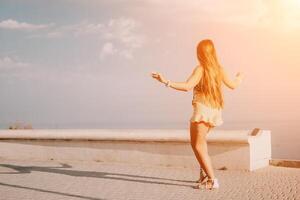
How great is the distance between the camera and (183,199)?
7.10 metres

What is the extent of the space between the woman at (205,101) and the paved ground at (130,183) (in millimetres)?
467

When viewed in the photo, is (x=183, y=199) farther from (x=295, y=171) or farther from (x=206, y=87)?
(x=295, y=171)

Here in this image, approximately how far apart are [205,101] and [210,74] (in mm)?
422

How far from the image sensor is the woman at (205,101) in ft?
25.5

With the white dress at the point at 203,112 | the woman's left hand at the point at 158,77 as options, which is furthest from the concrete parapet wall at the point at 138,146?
the woman's left hand at the point at 158,77

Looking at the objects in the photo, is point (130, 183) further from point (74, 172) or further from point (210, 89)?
point (210, 89)

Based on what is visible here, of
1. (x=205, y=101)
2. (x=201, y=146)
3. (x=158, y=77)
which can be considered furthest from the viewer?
(x=205, y=101)

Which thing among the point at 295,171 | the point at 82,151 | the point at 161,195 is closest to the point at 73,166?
the point at 82,151

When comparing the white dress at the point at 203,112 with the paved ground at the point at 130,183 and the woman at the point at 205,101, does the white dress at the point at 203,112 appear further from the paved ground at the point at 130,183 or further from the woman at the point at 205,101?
the paved ground at the point at 130,183

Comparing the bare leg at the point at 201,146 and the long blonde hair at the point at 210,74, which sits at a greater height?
the long blonde hair at the point at 210,74

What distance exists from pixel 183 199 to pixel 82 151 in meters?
4.67

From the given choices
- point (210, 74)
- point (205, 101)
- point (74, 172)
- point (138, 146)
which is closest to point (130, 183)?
point (74, 172)

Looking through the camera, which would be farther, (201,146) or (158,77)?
(201,146)

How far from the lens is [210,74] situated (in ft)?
25.7
